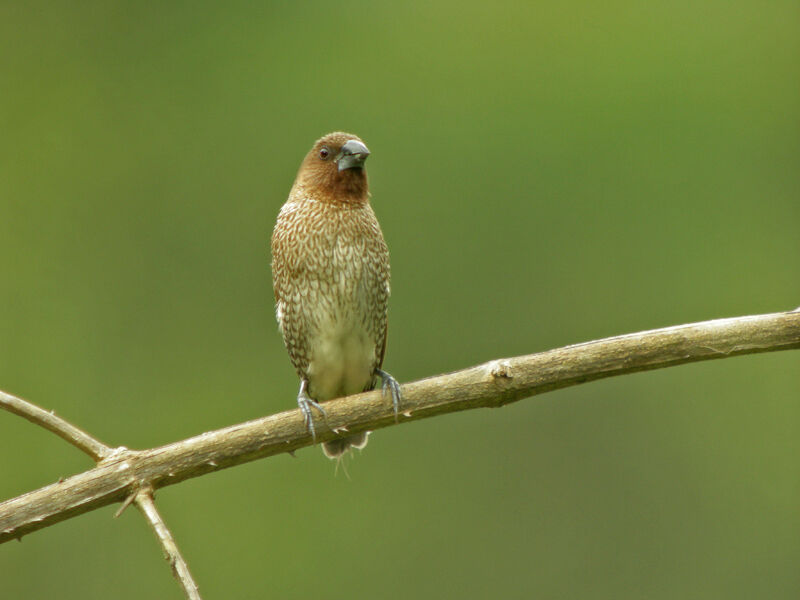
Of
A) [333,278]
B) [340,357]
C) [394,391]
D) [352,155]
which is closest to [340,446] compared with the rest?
[340,357]

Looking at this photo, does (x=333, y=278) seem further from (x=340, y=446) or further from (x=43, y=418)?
(x=43, y=418)

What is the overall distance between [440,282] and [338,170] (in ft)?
11.1

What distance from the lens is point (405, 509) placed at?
7348 mm

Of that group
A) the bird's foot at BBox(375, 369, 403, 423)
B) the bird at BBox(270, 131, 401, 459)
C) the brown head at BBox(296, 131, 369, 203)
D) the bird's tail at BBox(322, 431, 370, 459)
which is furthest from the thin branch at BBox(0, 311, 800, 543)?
the brown head at BBox(296, 131, 369, 203)

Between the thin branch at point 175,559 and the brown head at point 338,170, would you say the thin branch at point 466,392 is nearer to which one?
the thin branch at point 175,559

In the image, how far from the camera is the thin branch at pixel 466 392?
121 inches

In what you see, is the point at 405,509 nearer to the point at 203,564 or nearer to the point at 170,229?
the point at 203,564

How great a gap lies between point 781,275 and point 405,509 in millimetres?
2844

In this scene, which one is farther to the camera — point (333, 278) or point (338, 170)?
point (338, 170)

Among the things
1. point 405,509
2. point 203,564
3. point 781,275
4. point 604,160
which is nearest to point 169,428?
point 203,564

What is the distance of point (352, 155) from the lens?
4168mm

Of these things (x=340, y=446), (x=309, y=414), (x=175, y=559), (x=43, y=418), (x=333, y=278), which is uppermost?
(x=333, y=278)

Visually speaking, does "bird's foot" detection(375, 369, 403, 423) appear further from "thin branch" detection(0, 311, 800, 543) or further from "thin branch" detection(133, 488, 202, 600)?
"thin branch" detection(133, 488, 202, 600)

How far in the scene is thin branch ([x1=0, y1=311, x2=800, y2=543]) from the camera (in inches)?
121
